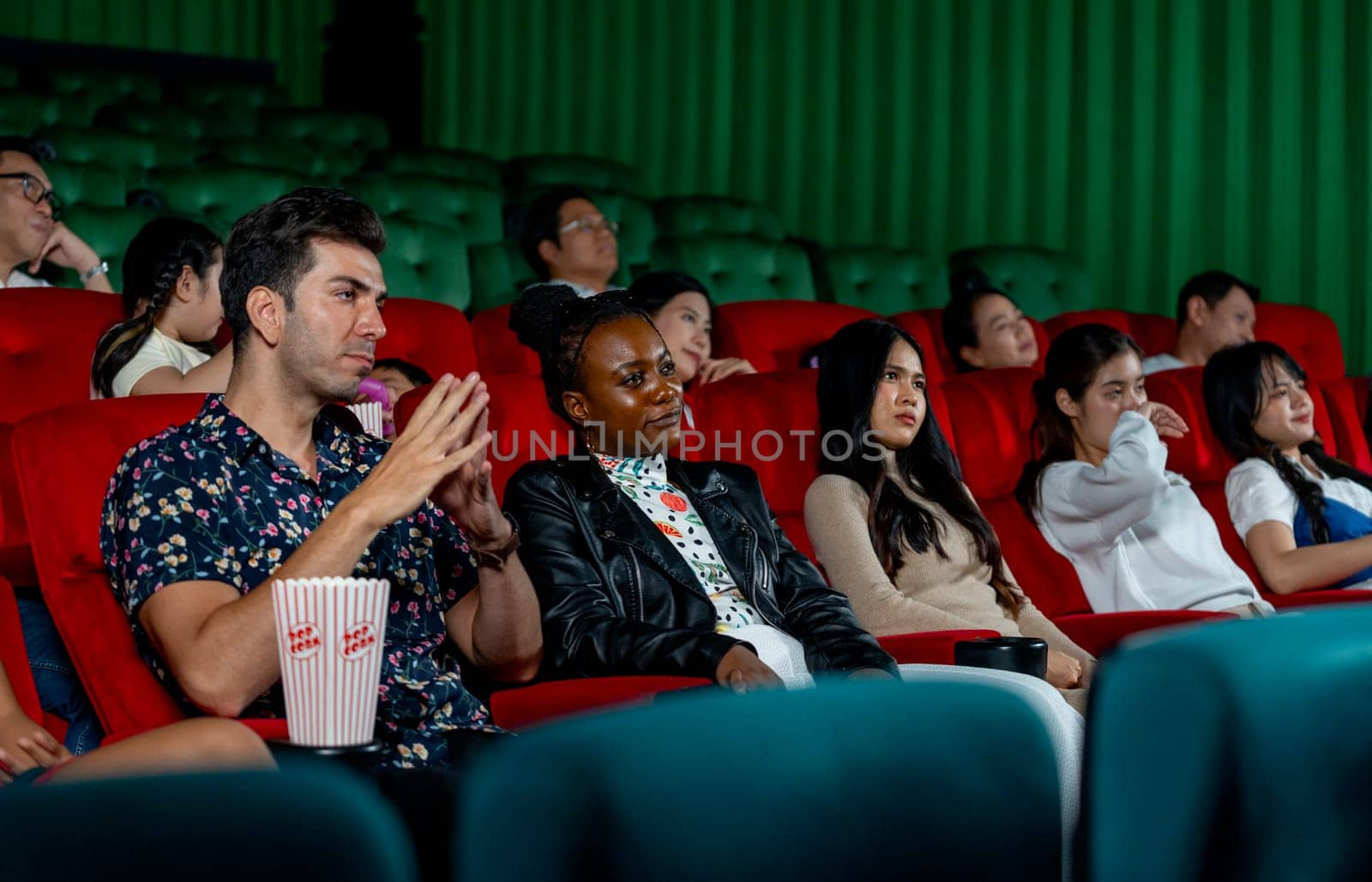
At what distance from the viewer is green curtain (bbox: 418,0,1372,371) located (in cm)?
575

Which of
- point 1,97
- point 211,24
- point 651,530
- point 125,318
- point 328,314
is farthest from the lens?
point 211,24

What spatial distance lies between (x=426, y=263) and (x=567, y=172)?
6.06 feet

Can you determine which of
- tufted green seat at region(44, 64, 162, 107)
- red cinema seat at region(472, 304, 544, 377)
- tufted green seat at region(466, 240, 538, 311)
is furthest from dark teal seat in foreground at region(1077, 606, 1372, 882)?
tufted green seat at region(44, 64, 162, 107)

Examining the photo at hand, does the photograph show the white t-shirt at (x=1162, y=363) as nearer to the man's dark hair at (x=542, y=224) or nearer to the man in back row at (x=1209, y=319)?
the man in back row at (x=1209, y=319)

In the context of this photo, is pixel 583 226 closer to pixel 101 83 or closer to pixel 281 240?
pixel 281 240

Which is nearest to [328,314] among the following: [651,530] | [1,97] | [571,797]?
[651,530]

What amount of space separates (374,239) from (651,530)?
576 mm

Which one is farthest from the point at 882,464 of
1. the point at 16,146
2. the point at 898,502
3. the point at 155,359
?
the point at 16,146

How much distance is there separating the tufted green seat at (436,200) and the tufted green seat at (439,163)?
229 mm

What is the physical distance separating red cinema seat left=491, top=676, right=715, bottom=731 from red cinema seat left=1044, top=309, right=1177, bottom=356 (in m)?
3.16

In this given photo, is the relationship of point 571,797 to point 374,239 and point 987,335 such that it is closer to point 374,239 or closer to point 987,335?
point 374,239

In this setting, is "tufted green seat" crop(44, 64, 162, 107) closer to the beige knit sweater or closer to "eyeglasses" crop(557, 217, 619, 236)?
"eyeglasses" crop(557, 217, 619, 236)

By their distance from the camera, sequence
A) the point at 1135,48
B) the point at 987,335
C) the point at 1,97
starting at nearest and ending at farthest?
the point at 987,335 → the point at 1,97 → the point at 1135,48

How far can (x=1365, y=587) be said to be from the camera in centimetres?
309
